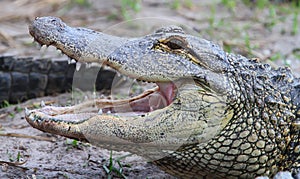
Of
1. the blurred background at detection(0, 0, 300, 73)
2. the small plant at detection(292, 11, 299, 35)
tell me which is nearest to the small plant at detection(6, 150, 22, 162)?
the blurred background at detection(0, 0, 300, 73)

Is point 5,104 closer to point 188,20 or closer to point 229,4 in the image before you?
point 188,20

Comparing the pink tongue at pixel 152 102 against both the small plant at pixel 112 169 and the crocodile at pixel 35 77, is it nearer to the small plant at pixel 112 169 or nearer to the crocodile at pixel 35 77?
the small plant at pixel 112 169

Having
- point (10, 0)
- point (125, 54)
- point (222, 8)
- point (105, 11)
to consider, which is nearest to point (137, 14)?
point (105, 11)

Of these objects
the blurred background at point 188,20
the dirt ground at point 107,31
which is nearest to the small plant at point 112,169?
the dirt ground at point 107,31

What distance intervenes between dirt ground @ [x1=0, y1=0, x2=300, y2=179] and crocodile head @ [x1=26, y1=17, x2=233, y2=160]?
597mm

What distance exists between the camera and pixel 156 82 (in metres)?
3.17

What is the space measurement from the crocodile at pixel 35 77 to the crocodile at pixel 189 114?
69.4 inches

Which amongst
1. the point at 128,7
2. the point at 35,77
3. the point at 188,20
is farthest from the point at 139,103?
the point at 128,7

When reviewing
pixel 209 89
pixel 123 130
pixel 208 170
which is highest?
pixel 209 89

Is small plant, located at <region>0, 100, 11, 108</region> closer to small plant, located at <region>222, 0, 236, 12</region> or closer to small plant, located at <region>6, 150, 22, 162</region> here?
small plant, located at <region>6, 150, 22, 162</region>

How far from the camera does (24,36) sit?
6488mm

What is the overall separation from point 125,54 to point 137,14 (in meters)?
4.30

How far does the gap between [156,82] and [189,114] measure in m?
0.29

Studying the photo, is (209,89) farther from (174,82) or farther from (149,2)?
(149,2)
